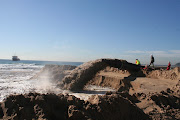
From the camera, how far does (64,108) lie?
9.78 ft

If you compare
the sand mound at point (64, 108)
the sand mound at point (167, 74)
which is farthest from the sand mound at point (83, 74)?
the sand mound at point (64, 108)

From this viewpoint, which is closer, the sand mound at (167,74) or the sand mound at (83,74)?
the sand mound at (167,74)

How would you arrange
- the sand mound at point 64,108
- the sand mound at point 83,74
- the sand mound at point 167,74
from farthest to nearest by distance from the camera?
the sand mound at point 83,74 → the sand mound at point 167,74 → the sand mound at point 64,108

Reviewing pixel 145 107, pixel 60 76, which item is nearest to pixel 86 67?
pixel 60 76

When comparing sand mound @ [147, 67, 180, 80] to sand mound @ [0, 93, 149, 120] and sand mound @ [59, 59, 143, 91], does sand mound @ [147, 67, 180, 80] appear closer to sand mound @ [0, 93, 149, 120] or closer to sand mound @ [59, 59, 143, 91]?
sand mound @ [59, 59, 143, 91]

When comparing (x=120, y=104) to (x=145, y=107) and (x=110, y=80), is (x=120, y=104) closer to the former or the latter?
(x=145, y=107)

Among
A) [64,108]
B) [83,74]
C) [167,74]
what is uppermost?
[167,74]

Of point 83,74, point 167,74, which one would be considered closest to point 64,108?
point 83,74

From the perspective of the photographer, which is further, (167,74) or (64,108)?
(167,74)

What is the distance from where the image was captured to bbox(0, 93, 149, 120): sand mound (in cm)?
265

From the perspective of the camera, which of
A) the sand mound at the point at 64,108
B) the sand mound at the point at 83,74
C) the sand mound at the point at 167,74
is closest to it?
the sand mound at the point at 64,108

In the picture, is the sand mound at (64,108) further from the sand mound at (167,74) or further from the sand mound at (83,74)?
the sand mound at (167,74)

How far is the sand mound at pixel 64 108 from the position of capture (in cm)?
265

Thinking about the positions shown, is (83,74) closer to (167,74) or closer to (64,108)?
(167,74)
